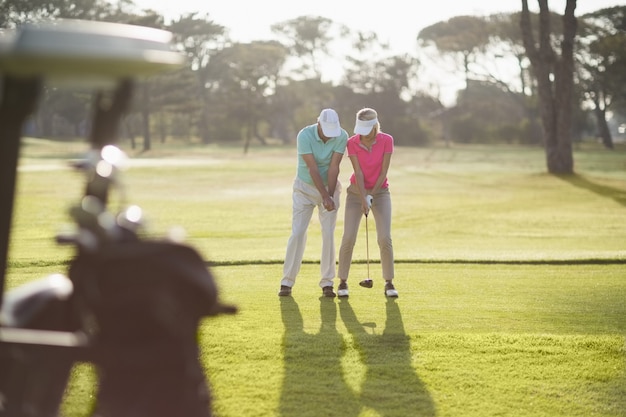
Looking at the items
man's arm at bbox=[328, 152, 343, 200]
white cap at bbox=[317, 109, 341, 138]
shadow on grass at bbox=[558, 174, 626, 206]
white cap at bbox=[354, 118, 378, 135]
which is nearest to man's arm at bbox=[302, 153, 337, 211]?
man's arm at bbox=[328, 152, 343, 200]

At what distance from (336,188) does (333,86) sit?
82.5 m

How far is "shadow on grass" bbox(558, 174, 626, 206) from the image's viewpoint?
29350 millimetres

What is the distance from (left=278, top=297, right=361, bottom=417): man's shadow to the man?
1.37 meters

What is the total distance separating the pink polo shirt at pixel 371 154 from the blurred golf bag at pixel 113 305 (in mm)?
6496

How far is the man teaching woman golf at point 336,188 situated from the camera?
29.1 feet

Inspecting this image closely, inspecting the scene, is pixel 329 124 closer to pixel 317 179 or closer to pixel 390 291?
pixel 317 179

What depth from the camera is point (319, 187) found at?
8.93 meters

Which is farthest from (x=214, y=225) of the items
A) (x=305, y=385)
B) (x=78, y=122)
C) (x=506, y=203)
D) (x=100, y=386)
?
(x=78, y=122)

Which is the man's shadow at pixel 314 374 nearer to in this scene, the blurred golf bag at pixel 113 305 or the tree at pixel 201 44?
the blurred golf bag at pixel 113 305

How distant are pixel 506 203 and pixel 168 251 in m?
25.3

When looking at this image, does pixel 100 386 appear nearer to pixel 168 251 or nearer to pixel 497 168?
pixel 168 251

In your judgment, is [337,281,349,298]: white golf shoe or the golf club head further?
the golf club head

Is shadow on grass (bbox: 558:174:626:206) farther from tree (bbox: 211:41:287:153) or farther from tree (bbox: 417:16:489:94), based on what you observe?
tree (bbox: 211:41:287:153)

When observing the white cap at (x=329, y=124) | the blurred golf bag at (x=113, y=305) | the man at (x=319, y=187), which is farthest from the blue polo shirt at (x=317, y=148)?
the blurred golf bag at (x=113, y=305)
